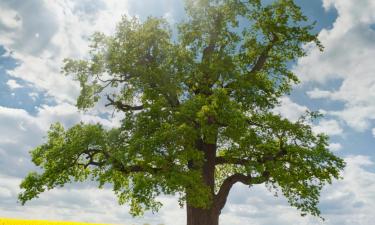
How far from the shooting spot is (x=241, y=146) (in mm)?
23594

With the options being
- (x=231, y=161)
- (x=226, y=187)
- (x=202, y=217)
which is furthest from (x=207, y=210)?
(x=231, y=161)

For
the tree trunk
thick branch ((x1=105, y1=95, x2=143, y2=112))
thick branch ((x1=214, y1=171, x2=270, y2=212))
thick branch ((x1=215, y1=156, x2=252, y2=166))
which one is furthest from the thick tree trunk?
thick branch ((x1=105, y1=95, x2=143, y2=112))

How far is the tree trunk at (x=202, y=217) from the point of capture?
950 inches

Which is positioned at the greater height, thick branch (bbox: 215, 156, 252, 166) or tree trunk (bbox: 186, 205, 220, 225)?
thick branch (bbox: 215, 156, 252, 166)

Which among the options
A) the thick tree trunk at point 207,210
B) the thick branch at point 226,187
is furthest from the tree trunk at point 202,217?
the thick branch at point 226,187

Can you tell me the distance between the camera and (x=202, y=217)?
24125 millimetres

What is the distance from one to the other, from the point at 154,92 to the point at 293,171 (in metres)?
8.31

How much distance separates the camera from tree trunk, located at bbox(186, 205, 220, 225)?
2412cm

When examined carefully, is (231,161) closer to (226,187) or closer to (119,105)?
(226,187)

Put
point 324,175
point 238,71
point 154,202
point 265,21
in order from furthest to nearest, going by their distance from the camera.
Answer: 1. point 265,21
2. point 238,71
3. point 324,175
4. point 154,202

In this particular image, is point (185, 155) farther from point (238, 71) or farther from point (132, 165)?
point (238, 71)

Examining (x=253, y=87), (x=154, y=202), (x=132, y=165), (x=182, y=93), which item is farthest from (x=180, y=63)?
(x=154, y=202)

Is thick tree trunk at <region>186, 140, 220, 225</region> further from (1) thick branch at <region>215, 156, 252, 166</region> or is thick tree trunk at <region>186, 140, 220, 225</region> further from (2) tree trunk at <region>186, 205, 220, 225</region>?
(1) thick branch at <region>215, 156, 252, 166</region>

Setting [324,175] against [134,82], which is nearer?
[324,175]
